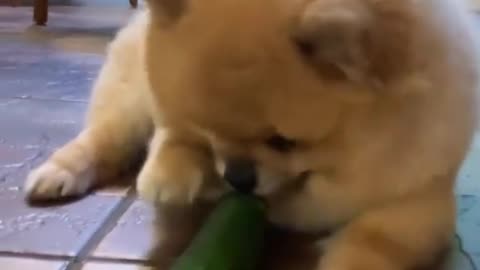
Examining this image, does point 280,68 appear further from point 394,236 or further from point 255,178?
point 394,236

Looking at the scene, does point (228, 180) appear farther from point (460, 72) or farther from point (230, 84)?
point (460, 72)

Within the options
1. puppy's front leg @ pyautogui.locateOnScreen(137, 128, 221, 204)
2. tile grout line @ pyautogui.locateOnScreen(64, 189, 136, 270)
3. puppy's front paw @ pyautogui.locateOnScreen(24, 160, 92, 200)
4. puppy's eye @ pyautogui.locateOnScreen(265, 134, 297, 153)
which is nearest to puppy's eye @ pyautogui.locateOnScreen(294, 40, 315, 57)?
puppy's eye @ pyautogui.locateOnScreen(265, 134, 297, 153)

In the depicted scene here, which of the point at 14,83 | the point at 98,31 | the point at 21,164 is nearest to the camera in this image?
→ the point at 21,164

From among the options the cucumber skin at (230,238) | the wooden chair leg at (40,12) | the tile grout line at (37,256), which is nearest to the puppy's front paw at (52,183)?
the tile grout line at (37,256)

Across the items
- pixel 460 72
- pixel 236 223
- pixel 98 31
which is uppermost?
pixel 460 72

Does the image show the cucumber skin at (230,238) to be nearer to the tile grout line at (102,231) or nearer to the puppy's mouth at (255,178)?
the puppy's mouth at (255,178)

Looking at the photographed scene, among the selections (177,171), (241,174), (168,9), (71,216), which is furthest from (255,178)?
(71,216)

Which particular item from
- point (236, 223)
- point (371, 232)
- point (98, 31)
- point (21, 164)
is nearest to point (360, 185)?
point (371, 232)

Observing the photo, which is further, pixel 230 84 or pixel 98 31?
pixel 98 31

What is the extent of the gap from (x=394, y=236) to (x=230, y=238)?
22 cm

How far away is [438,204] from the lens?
48.8 inches

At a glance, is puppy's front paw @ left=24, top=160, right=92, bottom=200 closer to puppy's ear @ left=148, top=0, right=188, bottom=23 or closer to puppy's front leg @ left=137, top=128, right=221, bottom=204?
puppy's front leg @ left=137, top=128, right=221, bottom=204

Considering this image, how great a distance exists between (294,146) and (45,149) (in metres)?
0.74

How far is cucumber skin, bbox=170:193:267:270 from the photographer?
1145mm
